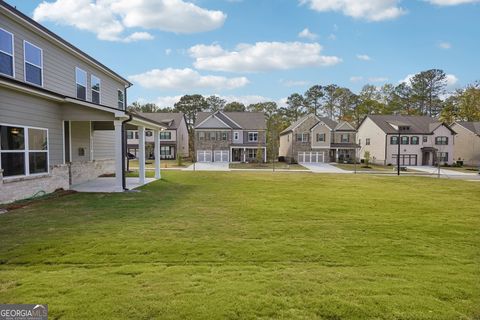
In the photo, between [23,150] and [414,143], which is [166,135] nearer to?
[23,150]

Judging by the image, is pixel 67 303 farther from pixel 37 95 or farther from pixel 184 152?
pixel 184 152

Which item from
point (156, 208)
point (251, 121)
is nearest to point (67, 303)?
point (156, 208)

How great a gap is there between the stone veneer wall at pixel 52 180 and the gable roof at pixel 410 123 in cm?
3768

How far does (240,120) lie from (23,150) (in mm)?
33740

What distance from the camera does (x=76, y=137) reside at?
13.8 m

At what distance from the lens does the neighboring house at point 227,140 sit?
40219 millimetres

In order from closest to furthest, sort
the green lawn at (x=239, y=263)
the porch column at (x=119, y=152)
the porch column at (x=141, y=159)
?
the green lawn at (x=239, y=263), the porch column at (x=119, y=152), the porch column at (x=141, y=159)

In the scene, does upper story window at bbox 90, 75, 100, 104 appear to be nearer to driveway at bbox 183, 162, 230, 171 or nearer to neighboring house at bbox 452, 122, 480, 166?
driveway at bbox 183, 162, 230, 171

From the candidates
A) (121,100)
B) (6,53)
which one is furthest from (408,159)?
(6,53)

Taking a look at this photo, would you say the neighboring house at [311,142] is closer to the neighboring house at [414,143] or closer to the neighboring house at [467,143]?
the neighboring house at [414,143]

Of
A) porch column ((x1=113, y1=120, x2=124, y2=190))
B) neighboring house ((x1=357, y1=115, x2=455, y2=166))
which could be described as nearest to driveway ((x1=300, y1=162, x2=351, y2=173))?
neighboring house ((x1=357, y1=115, x2=455, y2=166))

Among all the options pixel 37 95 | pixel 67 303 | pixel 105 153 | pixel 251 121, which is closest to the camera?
pixel 67 303

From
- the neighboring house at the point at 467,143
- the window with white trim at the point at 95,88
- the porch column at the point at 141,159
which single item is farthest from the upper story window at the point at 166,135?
the neighboring house at the point at 467,143

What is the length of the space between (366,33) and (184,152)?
36.7 metres
